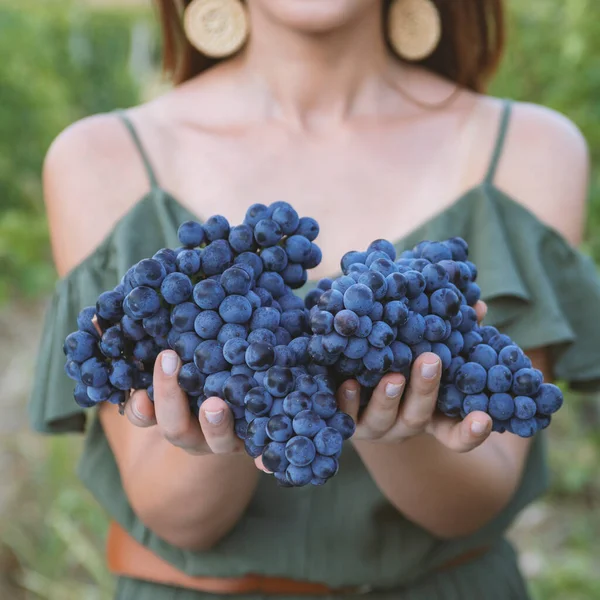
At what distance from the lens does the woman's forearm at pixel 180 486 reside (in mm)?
1253

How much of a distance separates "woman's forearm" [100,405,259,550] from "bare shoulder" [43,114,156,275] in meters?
0.32

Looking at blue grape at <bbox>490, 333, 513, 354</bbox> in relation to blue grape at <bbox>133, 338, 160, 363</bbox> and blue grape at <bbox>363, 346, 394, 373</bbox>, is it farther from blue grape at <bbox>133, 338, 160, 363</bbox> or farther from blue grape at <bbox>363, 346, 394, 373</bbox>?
blue grape at <bbox>133, 338, 160, 363</bbox>

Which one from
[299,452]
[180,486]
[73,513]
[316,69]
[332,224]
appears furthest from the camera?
[73,513]

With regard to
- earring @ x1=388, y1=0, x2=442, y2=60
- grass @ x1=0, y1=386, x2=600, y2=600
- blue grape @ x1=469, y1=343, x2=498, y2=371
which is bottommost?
grass @ x1=0, y1=386, x2=600, y2=600

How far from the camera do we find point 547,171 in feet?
5.40

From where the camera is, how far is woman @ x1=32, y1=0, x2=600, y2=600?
138cm

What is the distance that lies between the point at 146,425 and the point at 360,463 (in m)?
0.55

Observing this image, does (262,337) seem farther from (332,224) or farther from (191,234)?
(332,224)

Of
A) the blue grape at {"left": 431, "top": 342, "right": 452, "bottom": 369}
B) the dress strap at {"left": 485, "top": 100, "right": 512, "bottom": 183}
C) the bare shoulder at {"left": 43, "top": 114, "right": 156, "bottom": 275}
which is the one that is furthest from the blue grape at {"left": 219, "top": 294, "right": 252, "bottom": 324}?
the dress strap at {"left": 485, "top": 100, "right": 512, "bottom": 183}

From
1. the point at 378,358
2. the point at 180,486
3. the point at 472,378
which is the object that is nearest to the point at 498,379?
the point at 472,378

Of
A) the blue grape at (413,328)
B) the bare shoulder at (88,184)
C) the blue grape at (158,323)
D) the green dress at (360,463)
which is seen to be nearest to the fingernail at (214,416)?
the blue grape at (158,323)

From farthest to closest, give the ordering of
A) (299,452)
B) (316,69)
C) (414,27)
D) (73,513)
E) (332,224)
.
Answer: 1. (73,513)
2. (414,27)
3. (316,69)
4. (332,224)
5. (299,452)

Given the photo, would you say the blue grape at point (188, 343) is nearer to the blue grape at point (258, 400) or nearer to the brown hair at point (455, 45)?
the blue grape at point (258, 400)

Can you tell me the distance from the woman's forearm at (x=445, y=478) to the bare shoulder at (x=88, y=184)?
0.65 meters
